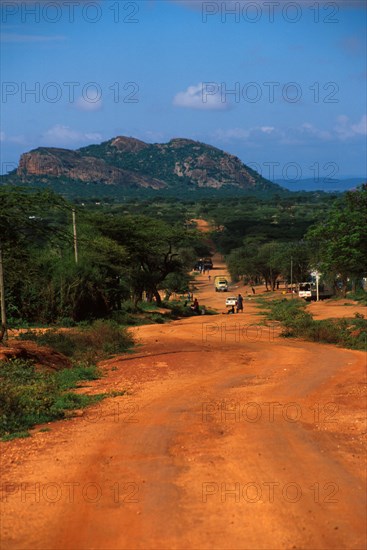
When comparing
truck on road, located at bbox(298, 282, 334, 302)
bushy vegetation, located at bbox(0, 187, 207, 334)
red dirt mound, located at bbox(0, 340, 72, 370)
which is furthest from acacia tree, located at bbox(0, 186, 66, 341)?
truck on road, located at bbox(298, 282, 334, 302)

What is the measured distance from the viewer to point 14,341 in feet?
68.3

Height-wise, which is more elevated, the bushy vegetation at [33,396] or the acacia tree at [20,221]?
the acacia tree at [20,221]

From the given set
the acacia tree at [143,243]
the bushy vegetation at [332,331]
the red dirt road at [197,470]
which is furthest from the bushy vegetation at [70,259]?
the bushy vegetation at [332,331]

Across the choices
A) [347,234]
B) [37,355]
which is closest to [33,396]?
[37,355]

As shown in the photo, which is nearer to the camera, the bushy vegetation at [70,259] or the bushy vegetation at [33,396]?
the bushy vegetation at [33,396]

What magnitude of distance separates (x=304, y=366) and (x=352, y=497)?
10878mm

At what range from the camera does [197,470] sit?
9297 mm

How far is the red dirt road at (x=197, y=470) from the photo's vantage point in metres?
7.35

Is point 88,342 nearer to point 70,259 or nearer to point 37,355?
point 37,355

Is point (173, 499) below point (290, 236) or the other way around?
below

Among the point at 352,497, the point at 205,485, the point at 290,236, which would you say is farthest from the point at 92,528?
the point at 290,236

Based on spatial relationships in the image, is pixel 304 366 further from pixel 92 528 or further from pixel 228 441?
pixel 92 528

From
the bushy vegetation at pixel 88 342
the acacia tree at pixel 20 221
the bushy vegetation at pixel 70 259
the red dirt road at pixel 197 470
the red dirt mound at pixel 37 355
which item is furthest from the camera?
the bushy vegetation at pixel 88 342

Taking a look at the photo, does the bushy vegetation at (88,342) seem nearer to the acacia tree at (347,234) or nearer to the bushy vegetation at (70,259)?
the bushy vegetation at (70,259)
